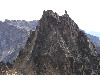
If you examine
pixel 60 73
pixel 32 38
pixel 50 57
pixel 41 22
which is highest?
pixel 41 22

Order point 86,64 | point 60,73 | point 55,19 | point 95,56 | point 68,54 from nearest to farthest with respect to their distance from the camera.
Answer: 1. point 60,73
2. point 68,54
3. point 86,64
4. point 95,56
5. point 55,19

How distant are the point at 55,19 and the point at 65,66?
732 inches

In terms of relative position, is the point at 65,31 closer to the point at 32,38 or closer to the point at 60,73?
the point at 32,38

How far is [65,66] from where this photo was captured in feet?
147

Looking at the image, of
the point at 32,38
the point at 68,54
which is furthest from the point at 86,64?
the point at 32,38

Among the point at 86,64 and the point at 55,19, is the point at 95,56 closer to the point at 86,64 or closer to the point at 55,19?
the point at 86,64

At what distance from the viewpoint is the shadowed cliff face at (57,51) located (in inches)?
1795

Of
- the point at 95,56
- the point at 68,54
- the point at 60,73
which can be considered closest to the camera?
the point at 60,73

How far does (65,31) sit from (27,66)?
14907mm

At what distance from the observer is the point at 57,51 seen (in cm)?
4719

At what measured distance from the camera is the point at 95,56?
55.1m

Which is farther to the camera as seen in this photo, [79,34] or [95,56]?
[79,34]

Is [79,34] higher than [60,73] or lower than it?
higher

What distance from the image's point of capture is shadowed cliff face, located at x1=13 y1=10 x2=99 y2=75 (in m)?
45.6
